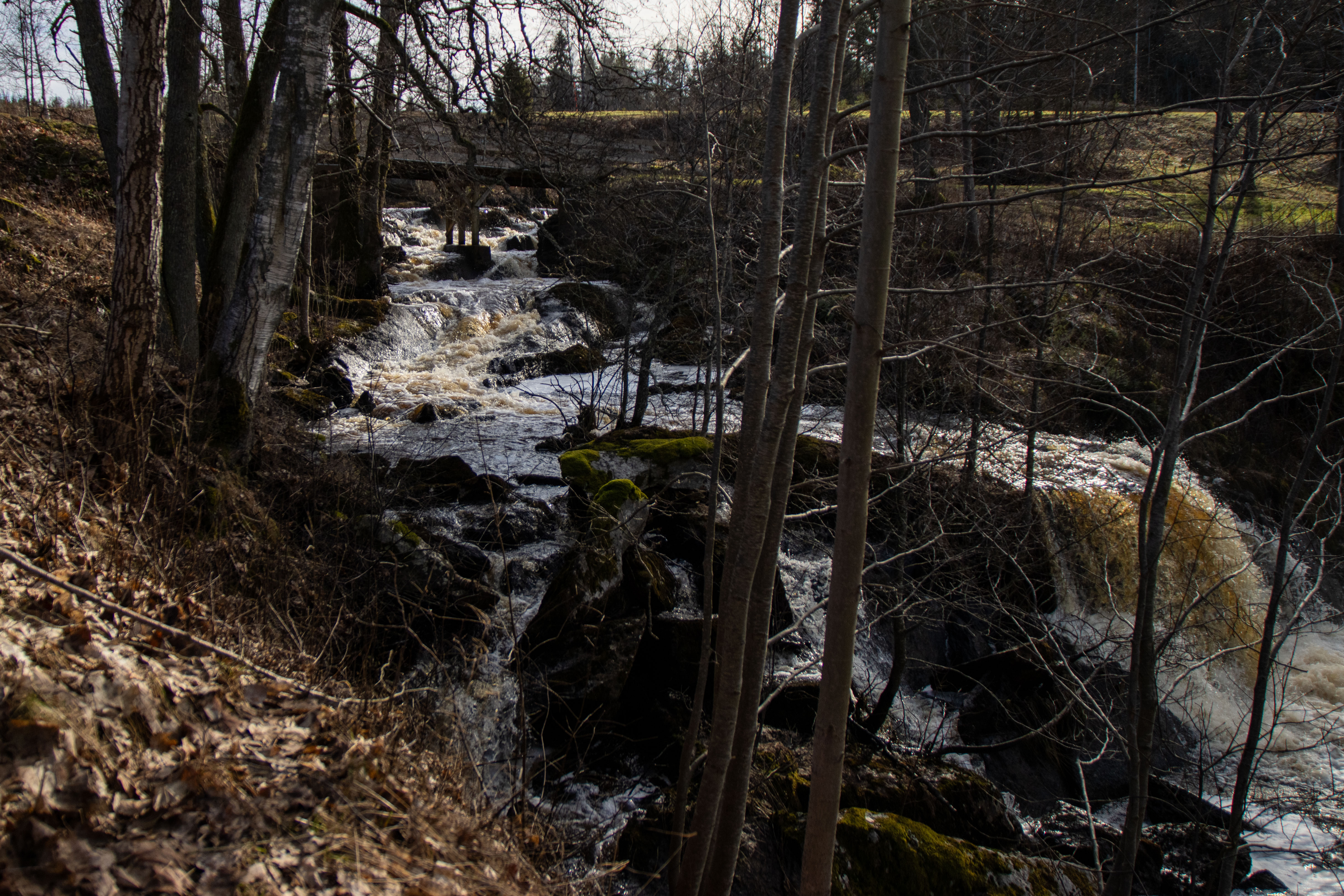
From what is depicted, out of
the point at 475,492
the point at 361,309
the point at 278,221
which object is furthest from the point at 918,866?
the point at 361,309

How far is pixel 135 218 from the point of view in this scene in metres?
4.87

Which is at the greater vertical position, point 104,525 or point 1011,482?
point 104,525

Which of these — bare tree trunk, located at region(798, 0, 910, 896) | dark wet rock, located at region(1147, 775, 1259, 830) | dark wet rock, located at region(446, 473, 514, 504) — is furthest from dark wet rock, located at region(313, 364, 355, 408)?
dark wet rock, located at region(1147, 775, 1259, 830)

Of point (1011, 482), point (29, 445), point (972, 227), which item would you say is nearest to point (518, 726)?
point (29, 445)

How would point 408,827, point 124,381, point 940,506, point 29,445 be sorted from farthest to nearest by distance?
point 940,506
point 124,381
point 29,445
point 408,827

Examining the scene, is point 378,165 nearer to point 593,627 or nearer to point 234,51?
point 234,51

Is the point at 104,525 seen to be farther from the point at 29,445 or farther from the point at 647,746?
the point at 647,746

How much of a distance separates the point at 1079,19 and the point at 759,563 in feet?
7.50

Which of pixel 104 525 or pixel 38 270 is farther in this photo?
pixel 38 270

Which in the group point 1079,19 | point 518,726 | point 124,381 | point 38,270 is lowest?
point 518,726

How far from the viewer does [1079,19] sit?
198 centimetres

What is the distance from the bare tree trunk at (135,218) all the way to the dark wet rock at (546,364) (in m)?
9.64

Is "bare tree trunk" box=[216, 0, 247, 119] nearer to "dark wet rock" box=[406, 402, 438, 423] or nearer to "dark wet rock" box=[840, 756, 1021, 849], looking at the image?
"dark wet rock" box=[406, 402, 438, 423]

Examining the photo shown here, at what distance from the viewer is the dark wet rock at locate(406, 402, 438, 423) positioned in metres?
11.6
